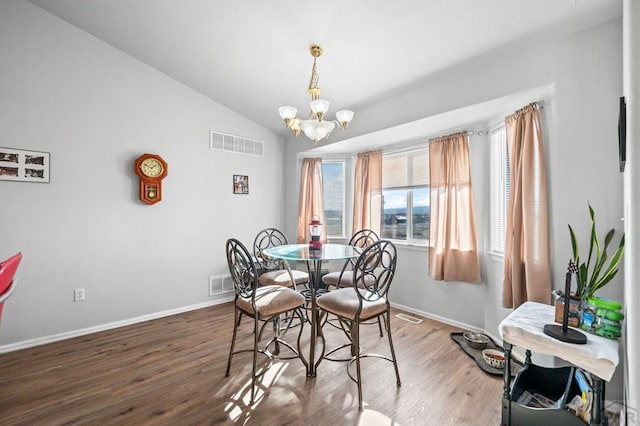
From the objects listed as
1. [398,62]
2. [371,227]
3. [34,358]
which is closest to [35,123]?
[34,358]

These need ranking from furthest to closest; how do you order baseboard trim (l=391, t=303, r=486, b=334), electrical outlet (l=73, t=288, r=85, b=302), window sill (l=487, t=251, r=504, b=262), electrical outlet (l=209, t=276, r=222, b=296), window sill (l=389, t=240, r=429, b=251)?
electrical outlet (l=209, t=276, r=222, b=296)
window sill (l=389, t=240, r=429, b=251)
baseboard trim (l=391, t=303, r=486, b=334)
electrical outlet (l=73, t=288, r=85, b=302)
window sill (l=487, t=251, r=504, b=262)

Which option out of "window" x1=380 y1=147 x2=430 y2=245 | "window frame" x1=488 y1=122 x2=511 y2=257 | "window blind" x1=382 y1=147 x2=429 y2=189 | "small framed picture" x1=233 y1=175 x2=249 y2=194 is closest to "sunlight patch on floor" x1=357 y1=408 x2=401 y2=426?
"window frame" x1=488 y1=122 x2=511 y2=257

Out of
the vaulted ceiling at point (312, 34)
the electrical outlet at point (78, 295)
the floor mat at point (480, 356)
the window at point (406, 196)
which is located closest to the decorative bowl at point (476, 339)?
the floor mat at point (480, 356)

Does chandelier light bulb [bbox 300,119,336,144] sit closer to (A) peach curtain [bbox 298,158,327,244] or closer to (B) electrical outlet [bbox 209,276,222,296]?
(A) peach curtain [bbox 298,158,327,244]

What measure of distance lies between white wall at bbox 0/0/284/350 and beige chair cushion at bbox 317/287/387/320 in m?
2.30

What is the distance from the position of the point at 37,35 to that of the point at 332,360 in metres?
4.10

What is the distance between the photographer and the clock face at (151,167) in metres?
3.22

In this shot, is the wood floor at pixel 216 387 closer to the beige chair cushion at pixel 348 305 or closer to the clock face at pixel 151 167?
the beige chair cushion at pixel 348 305

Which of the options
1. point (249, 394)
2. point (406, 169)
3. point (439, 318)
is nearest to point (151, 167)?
point (249, 394)

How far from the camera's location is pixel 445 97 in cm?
272

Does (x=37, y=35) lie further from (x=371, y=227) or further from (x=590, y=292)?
(x=590, y=292)

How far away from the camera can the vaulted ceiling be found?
6.49 ft

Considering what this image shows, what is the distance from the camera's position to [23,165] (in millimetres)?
2635

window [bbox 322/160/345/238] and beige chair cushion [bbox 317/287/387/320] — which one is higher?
window [bbox 322/160/345/238]
